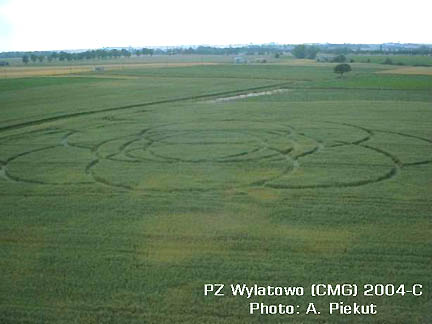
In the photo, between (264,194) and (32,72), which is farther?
(32,72)

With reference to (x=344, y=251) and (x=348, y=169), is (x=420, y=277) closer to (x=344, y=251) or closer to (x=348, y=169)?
(x=344, y=251)

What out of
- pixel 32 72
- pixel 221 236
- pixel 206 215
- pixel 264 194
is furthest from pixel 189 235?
pixel 32 72

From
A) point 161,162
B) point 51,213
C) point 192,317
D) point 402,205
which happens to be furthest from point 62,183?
point 402,205

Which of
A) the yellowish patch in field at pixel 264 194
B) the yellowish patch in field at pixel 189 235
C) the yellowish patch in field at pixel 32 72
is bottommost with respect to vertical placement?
the yellowish patch in field at pixel 189 235

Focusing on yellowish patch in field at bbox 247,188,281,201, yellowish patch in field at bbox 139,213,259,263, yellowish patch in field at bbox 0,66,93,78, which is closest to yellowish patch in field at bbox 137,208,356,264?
yellowish patch in field at bbox 139,213,259,263

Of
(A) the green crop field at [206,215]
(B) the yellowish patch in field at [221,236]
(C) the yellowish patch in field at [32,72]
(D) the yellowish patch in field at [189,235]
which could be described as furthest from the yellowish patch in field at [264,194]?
(C) the yellowish patch in field at [32,72]

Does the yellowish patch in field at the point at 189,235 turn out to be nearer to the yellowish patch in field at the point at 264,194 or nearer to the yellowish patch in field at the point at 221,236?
the yellowish patch in field at the point at 221,236

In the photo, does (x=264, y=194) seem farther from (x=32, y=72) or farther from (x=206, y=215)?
(x=32, y=72)

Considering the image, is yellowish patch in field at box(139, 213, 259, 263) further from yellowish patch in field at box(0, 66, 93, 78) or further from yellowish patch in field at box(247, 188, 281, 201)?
yellowish patch in field at box(0, 66, 93, 78)

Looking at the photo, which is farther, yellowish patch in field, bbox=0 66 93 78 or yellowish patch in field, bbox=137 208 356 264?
yellowish patch in field, bbox=0 66 93 78
